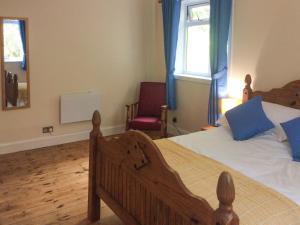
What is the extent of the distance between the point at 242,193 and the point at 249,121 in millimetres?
1234

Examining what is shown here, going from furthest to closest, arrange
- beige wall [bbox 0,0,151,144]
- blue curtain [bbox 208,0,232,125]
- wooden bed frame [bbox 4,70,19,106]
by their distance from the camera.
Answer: beige wall [bbox 0,0,151,144] → wooden bed frame [bbox 4,70,19,106] → blue curtain [bbox 208,0,232,125]

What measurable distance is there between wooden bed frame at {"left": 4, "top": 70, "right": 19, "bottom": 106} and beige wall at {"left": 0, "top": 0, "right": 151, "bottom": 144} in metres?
0.16

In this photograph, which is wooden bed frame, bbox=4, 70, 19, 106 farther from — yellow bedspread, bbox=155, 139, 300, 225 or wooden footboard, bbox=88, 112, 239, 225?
yellow bedspread, bbox=155, 139, 300, 225

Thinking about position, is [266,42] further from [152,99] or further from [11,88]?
[11,88]

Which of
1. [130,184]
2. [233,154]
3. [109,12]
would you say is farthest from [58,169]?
[109,12]

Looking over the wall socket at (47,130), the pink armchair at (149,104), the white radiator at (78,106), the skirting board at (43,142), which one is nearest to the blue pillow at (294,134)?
the pink armchair at (149,104)

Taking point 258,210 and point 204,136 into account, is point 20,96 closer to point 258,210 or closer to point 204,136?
point 204,136

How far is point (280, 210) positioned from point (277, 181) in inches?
15.7

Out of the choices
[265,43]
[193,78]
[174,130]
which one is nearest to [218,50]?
[265,43]

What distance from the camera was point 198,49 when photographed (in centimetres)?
468

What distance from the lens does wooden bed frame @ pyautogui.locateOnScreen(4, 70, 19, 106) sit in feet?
13.1

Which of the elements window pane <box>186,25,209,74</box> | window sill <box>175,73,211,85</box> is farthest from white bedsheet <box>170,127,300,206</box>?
window pane <box>186,25,209,74</box>

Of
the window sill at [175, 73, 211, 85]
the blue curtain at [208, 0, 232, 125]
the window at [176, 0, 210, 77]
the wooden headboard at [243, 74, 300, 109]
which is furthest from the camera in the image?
the window at [176, 0, 210, 77]

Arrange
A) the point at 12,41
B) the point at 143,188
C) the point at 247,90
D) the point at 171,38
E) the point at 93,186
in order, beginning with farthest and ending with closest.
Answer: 1. the point at 171,38
2. the point at 12,41
3. the point at 247,90
4. the point at 93,186
5. the point at 143,188
